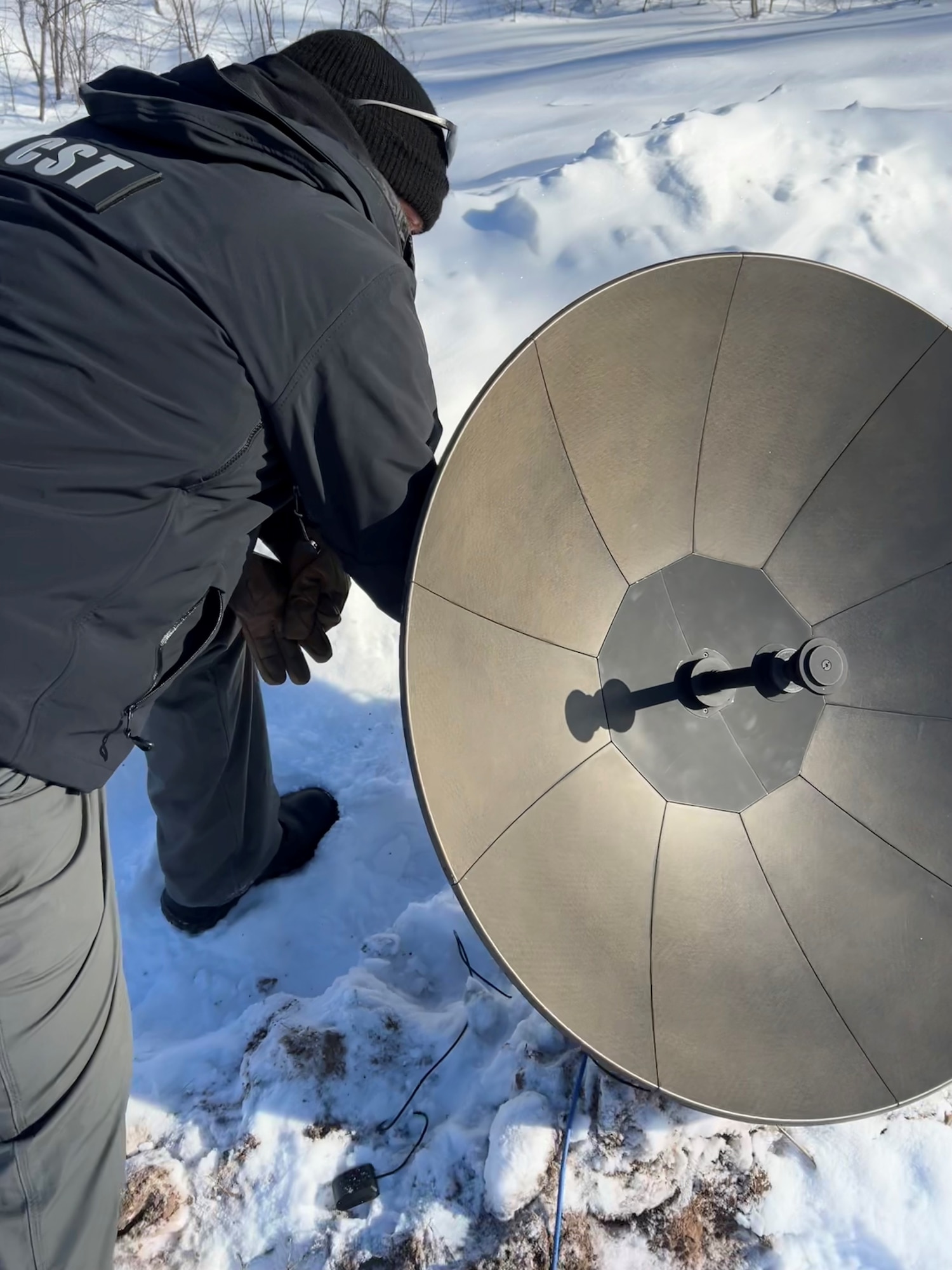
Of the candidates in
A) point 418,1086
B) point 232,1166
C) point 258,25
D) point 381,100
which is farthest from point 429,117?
point 258,25

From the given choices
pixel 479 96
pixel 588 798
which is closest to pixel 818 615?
pixel 588 798

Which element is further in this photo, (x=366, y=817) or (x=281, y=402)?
(x=366, y=817)

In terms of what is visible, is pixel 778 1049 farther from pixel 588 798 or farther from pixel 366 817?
pixel 366 817

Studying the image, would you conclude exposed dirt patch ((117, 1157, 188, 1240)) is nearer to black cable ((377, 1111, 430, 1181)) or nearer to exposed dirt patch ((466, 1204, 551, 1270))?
black cable ((377, 1111, 430, 1181))

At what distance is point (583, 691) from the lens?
5.92 feet

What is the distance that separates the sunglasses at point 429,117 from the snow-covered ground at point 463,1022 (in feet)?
Answer: 5.82

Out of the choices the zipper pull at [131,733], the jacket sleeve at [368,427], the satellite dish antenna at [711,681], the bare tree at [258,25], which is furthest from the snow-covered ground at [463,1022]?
the bare tree at [258,25]

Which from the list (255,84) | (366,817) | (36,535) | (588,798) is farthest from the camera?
(366,817)

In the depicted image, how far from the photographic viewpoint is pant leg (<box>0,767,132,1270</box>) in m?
1.36

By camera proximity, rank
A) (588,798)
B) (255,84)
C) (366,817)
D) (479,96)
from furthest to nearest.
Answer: (479,96)
(366,817)
(588,798)
(255,84)

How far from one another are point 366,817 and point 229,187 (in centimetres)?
197

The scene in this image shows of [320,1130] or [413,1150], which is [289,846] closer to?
[320,1130]

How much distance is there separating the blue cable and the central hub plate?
63cm

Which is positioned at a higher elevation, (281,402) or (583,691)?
(281,402)
